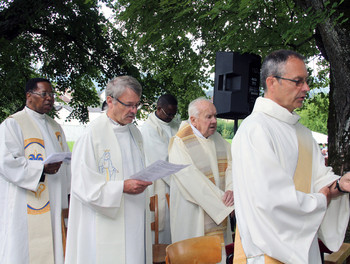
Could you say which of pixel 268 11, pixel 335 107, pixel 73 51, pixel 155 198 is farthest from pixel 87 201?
pixel 73 51

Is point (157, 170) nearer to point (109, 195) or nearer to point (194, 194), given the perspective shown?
point (109, 195)

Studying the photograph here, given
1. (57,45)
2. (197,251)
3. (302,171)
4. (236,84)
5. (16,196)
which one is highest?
(57,45)

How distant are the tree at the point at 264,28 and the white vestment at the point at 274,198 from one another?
104 inches

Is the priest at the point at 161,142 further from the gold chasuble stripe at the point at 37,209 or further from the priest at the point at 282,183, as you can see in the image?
the priest at the point at 282,183

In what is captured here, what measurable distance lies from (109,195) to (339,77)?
3.58 meters

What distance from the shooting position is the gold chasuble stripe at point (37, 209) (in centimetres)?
405

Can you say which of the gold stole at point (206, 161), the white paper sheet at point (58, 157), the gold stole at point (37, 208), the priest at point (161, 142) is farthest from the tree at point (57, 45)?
the white paper sheet at point (58, 157)

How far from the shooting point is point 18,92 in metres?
10.5

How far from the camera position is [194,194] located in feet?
13.1

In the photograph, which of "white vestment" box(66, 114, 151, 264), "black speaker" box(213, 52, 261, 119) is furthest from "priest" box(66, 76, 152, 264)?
"black speaker" box(213, 52, 261, 119)

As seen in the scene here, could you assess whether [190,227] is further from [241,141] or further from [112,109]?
[241,141]

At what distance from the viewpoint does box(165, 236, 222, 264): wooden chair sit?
2.94 m

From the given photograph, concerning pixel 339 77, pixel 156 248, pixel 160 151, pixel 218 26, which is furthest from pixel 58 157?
pixel 339 77

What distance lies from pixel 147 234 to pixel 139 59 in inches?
293
